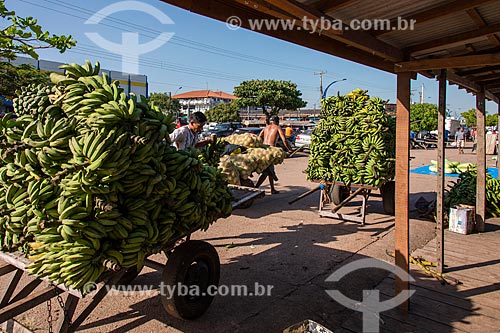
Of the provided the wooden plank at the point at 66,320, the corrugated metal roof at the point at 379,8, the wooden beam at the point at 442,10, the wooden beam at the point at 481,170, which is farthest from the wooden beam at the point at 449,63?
the wooden plank at the point at 66,320

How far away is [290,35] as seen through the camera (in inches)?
109

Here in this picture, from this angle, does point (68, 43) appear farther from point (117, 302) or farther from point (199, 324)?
point (199, 324)

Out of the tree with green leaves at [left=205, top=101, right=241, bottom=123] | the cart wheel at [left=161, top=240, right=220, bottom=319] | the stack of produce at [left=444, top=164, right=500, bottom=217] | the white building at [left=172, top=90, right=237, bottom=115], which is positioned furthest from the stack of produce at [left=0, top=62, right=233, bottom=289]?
the white building at [left=172, top=90, right=237, bottom=115]

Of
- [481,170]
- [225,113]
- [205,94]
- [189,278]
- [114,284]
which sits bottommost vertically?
[189,278]

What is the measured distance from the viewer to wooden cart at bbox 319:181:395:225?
671 cm

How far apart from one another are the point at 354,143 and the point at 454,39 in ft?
11.7

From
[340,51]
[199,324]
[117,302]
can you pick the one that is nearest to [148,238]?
[199,324]

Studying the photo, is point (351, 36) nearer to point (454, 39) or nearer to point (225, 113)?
point (454, 39)

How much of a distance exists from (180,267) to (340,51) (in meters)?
2.58

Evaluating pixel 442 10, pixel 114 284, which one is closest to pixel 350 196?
pixel 442 10

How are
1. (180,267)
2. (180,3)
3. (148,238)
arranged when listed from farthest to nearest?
(180,267), (148,238), (180,3)

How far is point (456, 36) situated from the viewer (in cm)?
334

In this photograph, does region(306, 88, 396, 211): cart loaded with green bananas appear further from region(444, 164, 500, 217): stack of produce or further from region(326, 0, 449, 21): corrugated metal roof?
region(326, 0, 449, 21): corrugated metal roof

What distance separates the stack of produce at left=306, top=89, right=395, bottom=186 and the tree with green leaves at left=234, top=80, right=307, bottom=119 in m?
35.4
